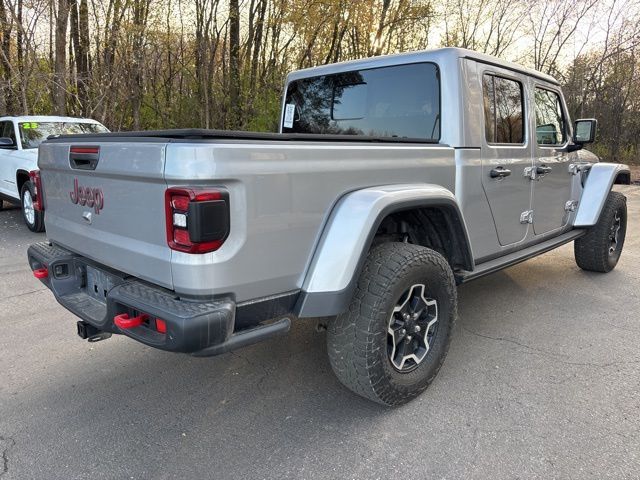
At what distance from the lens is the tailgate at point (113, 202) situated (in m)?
2.06

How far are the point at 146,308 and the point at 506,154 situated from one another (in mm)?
2688

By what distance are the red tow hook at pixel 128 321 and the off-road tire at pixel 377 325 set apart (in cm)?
93

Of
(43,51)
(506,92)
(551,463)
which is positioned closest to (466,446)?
(551,463)

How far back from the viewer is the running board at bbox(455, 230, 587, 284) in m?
3.23

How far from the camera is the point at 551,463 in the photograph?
2258 millimetres

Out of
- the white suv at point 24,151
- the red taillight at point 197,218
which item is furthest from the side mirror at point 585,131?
the white suv at point 24,151

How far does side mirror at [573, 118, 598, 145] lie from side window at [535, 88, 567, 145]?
11 cm

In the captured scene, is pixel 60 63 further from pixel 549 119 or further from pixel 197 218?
pixel 197 218

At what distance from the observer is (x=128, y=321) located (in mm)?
2078

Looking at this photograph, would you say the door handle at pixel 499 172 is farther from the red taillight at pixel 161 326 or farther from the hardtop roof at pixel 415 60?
the red taillight at pixel 161 326

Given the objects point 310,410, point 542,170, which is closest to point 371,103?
point 542,170

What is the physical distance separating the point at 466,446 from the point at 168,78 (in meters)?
15.0

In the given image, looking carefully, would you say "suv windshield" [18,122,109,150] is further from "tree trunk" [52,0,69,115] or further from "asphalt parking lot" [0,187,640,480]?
"asphalt parking lot" [0,187,640,480]

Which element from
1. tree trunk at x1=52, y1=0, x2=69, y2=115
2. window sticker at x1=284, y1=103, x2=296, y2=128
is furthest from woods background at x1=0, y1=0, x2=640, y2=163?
window sticker at x1=284, y1=103, x2=296, y2=128
